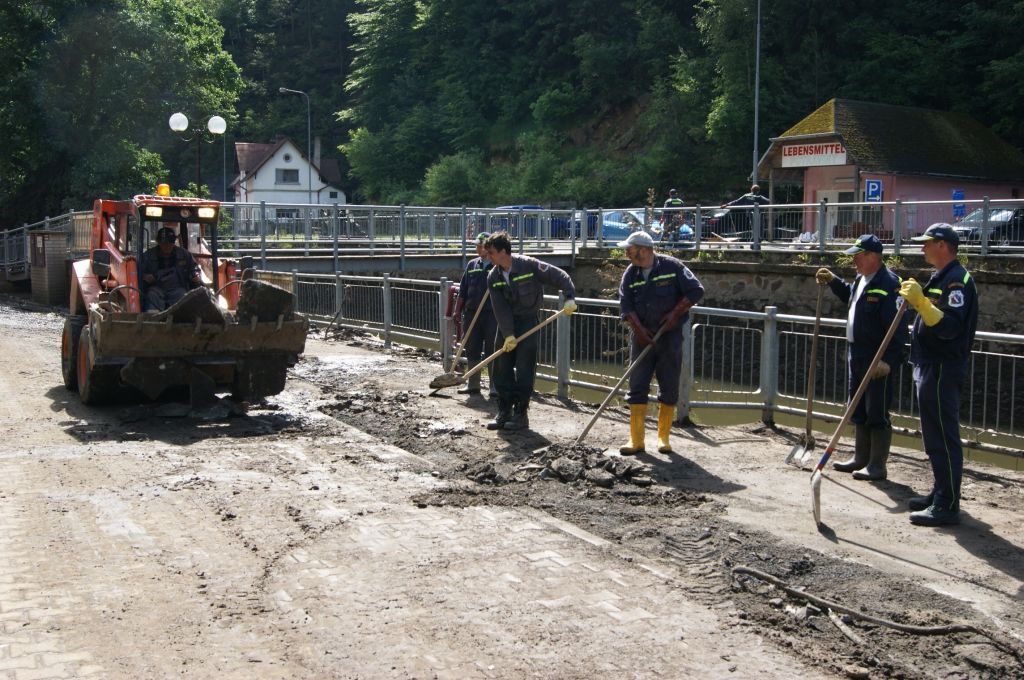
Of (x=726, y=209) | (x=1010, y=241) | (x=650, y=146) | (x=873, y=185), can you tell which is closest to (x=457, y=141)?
(x=650, y=146)

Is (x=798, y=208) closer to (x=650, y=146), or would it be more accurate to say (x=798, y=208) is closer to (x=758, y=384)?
(x=758, y=384)

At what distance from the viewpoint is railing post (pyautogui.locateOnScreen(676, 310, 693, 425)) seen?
1023 centimetres

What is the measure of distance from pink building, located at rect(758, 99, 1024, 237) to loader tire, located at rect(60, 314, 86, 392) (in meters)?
26.5

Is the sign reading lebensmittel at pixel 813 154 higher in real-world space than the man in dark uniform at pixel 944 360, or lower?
higher

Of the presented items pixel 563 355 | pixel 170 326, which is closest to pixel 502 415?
pixel 563 355

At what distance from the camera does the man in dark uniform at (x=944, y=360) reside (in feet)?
21.2

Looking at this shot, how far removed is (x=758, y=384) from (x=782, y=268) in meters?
12.9

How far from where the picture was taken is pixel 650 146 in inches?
2124

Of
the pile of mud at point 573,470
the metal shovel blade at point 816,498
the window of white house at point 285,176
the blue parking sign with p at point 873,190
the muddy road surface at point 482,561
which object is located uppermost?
the window of white house at point 285,176

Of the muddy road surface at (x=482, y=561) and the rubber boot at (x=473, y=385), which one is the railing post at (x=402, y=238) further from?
the muddy road surface at (x=482, y=561)

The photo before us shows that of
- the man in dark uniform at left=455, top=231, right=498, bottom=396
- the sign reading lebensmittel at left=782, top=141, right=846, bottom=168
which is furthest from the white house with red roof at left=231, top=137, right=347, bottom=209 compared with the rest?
the man in dark uniform at left=455, top=231, right=498, bottom=396

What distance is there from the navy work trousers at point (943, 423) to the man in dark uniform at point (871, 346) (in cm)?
87

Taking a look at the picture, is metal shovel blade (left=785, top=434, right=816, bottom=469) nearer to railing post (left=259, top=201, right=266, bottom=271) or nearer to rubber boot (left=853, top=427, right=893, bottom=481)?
rubber boot (left=853, top=427, right=893, bottom=481)

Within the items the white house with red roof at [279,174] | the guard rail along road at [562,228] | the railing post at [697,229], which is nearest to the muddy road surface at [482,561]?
the guard rail along road at [562,228]
